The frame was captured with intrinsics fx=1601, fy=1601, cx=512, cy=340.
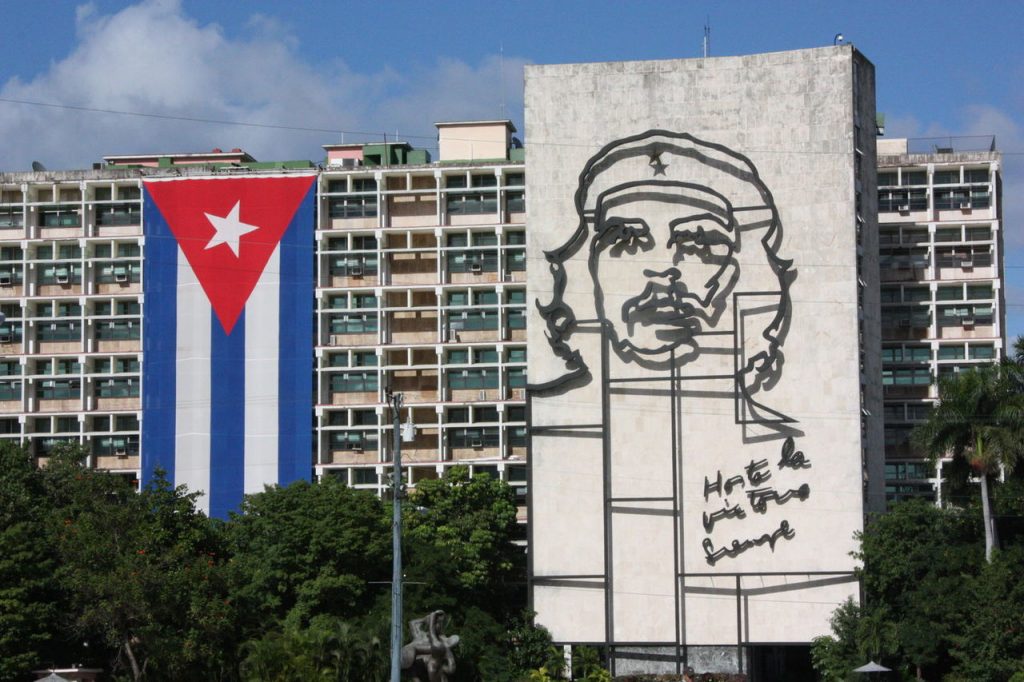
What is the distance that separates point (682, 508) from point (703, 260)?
31.8 feet

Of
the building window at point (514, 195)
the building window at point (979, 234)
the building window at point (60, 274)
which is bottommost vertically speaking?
the building window at point (60, 274)

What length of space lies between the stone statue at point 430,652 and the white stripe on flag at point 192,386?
2740 cm

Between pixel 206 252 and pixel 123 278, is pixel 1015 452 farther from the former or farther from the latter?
pixel 123 278

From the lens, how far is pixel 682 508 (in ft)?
202

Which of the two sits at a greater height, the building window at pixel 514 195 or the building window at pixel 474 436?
the building window at pixel 514 195

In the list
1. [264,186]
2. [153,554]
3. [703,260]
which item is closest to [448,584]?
[153,554]

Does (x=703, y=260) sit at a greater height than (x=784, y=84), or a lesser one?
lesser

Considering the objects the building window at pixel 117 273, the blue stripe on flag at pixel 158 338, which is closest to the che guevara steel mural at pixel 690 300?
the blue stripe on flag at pixel 158 338

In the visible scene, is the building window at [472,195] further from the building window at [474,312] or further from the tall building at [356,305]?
the building window at [474,312]

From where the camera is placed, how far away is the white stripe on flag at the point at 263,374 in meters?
79.5

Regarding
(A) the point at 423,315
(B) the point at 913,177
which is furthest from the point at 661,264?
(B) the point at 913,177

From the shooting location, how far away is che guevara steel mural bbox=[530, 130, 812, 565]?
61406 millimetres

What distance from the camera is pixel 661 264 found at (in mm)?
62844

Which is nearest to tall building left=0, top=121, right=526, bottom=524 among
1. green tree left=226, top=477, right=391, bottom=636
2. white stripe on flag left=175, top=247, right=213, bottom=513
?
white stripe on flag left=175, top=247, right=213, bottom=513
